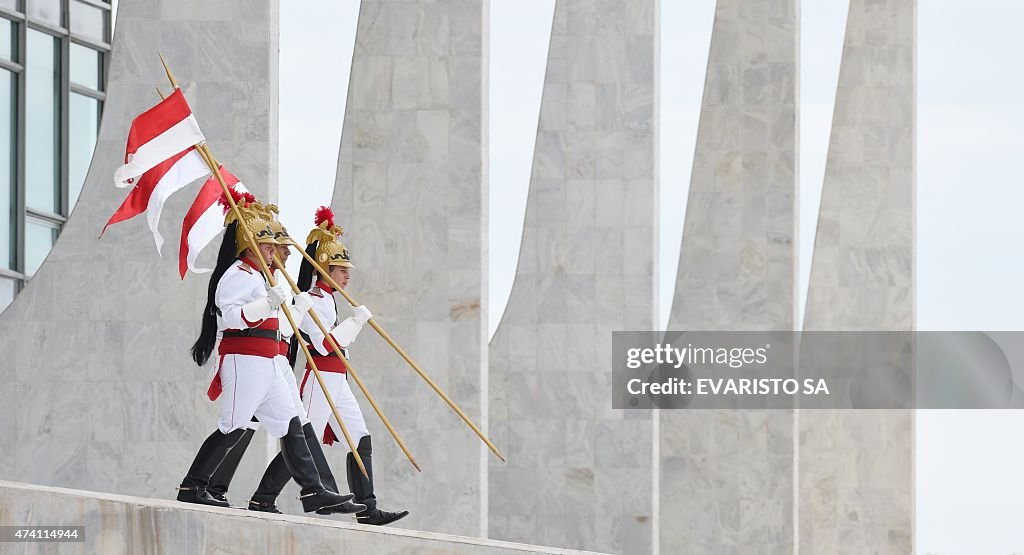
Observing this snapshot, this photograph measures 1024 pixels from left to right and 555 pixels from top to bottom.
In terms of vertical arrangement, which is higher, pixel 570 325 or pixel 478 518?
pixel 570 325

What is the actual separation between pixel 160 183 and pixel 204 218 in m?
0.41

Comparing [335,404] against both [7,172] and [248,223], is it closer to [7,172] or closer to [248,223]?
[248,223]

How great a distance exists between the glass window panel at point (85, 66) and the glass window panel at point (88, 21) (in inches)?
8.2

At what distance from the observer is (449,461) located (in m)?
17.6

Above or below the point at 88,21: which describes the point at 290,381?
below

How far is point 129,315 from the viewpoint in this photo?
15484 millimetres

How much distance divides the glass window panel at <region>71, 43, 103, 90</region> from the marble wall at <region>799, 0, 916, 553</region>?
1186cm

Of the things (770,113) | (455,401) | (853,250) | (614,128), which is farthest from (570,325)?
(853,250)

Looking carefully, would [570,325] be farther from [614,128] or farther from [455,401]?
[455,401]

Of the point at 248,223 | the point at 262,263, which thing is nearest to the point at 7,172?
the point at 248,223

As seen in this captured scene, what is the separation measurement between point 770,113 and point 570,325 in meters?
5.45

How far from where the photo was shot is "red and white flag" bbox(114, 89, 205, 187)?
12.4 m

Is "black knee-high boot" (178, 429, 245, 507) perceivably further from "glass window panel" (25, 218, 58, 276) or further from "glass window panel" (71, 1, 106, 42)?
"glass window panel" (71, 1, 106, 42)

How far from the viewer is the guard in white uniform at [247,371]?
12.0m
